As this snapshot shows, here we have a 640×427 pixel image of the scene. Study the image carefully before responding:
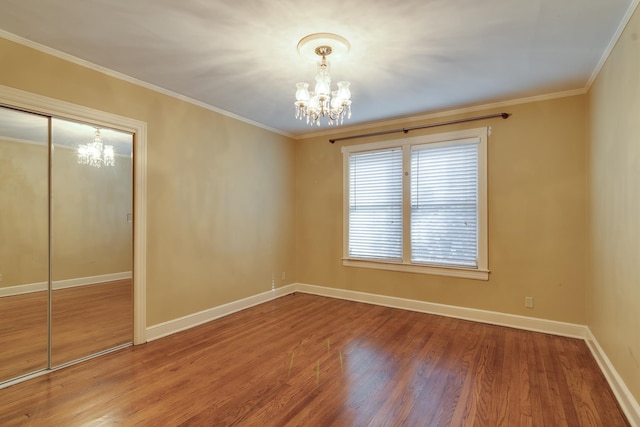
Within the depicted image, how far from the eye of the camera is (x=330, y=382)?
97.8 inches

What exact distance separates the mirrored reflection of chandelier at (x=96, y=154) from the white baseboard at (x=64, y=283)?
1072 mm

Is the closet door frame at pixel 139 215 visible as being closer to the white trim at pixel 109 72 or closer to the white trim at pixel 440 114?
the white trim at pixel 109 72

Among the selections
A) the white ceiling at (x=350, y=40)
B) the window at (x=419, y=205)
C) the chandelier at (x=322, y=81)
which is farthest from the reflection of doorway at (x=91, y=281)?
the window at (x=419, y=205)

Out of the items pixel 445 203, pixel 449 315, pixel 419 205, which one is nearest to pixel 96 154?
pixel 419 205

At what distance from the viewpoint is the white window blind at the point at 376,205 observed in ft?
14.7

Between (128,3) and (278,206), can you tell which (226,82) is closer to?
(128,3)

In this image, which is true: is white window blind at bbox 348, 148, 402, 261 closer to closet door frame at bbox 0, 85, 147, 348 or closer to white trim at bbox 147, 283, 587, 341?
white trim at bbox 147, 283, 587, 341

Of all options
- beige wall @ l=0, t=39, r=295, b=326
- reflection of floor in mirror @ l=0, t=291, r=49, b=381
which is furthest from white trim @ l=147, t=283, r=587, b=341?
reflection of floor in mirror @ l=0, t=291, r=49, b=381

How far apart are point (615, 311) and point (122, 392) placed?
3790 mm

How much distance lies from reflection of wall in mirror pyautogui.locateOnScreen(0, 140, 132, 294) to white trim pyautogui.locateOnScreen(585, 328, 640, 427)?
163 inches

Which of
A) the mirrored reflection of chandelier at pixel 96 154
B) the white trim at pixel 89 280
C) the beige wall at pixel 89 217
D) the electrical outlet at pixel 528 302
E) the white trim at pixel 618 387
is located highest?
the mirrored reflection of chandelier at pixel 96 154

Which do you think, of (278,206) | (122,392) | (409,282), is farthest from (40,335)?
(409,282)

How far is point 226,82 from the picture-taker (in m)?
3.19

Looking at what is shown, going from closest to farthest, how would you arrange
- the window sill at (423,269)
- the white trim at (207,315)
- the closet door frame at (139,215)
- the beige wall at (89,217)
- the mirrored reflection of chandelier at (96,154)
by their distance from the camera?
the beige wall at (89,217)
the mirrored reflection of chandelier at (96,154)
the closet door frame at (139,215)
the white trim at (207,315)
the window sill at (423,269)
